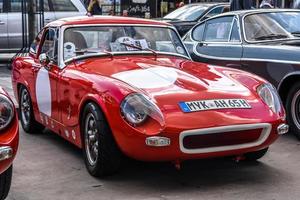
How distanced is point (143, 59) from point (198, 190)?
5.69 feet

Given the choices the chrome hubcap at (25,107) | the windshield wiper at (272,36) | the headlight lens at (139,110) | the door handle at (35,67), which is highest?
the windshield wiper at (272,36)

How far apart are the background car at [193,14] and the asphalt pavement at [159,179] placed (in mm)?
8414

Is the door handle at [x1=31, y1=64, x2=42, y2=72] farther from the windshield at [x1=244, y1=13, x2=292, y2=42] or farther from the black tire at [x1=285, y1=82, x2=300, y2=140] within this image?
the black tire at [x1=285, y1=82, x2=300, y2=140]

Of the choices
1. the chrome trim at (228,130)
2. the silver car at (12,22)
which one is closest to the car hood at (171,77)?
the chrome trim at (228,130)

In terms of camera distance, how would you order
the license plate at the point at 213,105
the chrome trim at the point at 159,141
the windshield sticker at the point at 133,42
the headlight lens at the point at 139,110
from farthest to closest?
the windshield sticker at the point at 133,42
the license plate at the point at 213,105
the headlight lens at the point at 139,110
the chrome trim at the point at 159,141

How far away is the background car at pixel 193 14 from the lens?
1448cm

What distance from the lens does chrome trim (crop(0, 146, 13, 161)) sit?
13.1 feet

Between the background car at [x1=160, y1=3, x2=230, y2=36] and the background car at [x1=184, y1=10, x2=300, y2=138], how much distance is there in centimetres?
523

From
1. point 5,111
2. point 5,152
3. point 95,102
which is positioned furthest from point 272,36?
point 5,152

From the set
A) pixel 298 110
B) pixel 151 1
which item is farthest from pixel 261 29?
pixel 151 1

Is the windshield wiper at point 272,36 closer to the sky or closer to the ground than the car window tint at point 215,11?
closer to the ground

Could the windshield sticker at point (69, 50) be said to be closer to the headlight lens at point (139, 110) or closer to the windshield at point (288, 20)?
the headlight lens at point (139, 110)

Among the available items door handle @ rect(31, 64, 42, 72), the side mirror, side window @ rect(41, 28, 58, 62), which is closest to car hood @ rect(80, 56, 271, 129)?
side window @ rect(41, 28, 58, 62)

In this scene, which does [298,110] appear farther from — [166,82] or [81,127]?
[81,127]
